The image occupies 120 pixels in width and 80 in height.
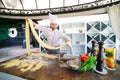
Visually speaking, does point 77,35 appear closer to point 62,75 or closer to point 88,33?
point 88,33

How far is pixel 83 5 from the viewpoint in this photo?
11.2ft

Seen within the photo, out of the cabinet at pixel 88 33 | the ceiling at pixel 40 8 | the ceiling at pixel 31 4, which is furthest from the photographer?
the ceiling at pixel 31 4

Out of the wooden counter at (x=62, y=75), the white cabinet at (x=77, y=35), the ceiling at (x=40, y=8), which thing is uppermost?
the ceiling at (x=40, y=8)

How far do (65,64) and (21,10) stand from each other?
3663mm

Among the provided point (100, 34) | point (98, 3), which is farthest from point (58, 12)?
point (100, 34)

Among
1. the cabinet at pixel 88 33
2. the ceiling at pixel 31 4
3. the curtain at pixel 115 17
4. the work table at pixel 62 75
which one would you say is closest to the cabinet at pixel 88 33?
the cabinet at pixel 88 33

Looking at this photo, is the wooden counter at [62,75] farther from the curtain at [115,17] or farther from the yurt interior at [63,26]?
the curtain at [115,17]

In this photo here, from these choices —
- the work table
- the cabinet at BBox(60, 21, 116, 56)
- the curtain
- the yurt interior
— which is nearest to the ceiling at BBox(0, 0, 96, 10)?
the yurt interior

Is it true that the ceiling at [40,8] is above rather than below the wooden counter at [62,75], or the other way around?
above

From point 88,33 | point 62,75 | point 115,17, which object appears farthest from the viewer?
point 88,33

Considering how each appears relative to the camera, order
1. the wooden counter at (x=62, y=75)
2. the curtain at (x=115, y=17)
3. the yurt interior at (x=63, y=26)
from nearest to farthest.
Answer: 1. the wooden counter at (x=62, y=75)
2. the yurt interior at (x=63, y=26)
3. the curtain at (x=115, y=17)

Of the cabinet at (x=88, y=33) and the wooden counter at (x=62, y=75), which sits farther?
the cabinet at (x=88, y=33)

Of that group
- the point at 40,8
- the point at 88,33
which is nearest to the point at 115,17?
the point at 88,33

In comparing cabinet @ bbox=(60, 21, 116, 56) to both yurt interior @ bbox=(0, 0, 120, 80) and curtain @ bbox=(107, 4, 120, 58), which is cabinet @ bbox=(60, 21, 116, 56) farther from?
curtain @ bbox=(107, 4, 120, 58)
